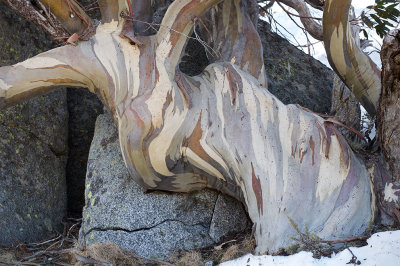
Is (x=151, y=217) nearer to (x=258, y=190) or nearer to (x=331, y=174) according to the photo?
(x=258, y=190)

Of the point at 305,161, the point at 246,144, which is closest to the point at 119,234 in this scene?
the point at 246,144

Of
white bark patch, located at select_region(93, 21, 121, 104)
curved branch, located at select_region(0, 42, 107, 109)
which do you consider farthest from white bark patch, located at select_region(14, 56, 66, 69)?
white bark patch, located at select_region(93, 21, 121, 104)

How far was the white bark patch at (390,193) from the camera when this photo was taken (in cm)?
186

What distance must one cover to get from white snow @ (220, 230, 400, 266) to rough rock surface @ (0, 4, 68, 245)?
46.8 inches

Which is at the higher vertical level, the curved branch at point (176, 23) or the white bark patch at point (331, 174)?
the curved branch at point (176, 23)

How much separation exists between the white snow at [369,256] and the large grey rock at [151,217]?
48cm

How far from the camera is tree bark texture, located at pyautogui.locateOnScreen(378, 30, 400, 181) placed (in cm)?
174

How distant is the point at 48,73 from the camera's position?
199 centimetres

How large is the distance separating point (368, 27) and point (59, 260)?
1.79 m

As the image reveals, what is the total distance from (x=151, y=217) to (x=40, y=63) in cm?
73

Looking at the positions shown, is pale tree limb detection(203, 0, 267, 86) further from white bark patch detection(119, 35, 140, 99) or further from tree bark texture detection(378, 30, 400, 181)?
tree bark texture detection(378, 30, 400, 181)

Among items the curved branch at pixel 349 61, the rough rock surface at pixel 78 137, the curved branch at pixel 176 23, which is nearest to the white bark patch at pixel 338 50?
the curved branch at pixel 349 61

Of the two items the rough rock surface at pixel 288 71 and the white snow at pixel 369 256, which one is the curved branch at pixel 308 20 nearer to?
the rough rock surface at pixel 288 71

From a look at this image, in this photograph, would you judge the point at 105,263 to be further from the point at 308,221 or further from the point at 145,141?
the point at 308,221
